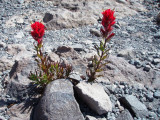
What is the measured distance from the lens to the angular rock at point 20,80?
411 cm

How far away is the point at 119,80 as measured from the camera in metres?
5.07

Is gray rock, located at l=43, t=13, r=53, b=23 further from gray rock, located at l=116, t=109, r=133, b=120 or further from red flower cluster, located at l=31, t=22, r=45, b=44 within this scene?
gray rock, located at l=116, t=109, r=133, b=120

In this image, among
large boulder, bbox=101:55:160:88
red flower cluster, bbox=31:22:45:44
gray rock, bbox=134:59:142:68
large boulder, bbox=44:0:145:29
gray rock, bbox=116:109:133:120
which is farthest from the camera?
large boulder, bbox=44:0:145:29

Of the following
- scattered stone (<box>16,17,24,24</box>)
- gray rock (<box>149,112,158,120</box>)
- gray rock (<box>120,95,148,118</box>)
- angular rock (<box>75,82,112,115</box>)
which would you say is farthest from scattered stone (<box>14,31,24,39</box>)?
gray rock (<box>149,112,158,120</box>)

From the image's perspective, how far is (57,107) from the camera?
3.35 metres

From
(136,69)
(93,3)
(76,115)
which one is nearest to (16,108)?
(76,115)

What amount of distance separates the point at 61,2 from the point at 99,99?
27.0 feet

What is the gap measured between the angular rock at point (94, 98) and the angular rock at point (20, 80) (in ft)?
4.30

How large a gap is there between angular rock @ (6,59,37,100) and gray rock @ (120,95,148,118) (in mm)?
2487

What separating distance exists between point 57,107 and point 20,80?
1439mm

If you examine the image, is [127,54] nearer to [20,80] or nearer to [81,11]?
[20,80]

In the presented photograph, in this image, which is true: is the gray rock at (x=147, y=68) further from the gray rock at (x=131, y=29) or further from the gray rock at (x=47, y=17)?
the gray rock at (x=47, y=17)

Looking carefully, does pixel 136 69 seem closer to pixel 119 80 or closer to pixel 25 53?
pixel 119 80

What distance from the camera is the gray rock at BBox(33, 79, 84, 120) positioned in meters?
3.29
